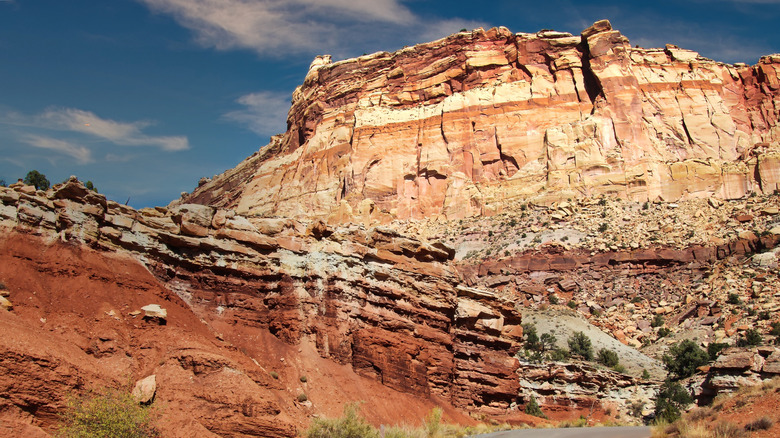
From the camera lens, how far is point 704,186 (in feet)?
210

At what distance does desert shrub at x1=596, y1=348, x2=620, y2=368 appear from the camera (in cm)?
4028

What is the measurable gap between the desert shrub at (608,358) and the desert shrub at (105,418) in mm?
32256

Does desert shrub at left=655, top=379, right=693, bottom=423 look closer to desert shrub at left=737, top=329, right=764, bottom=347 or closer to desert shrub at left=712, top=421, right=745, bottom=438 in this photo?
desert shrub at left=737, top=329, right=764, bottom=347

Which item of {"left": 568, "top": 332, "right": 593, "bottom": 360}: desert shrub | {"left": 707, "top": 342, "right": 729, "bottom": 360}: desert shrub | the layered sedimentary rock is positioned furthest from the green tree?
{"left": 707, "top": 342, "right": 729, "bottom": 360}: desert shrub

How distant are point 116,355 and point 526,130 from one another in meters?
64.9

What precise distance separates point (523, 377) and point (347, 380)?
13.5 metres

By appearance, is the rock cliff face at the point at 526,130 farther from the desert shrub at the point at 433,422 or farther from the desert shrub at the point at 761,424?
the desert shrub at the point at 761,424

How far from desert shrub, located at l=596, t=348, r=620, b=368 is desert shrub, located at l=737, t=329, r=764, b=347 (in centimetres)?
678

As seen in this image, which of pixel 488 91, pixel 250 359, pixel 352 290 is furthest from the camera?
pixel 488 91

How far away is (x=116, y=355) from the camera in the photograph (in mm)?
15188

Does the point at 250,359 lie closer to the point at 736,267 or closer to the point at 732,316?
the point at 732,316

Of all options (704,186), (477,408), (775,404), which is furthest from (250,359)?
(704,186)

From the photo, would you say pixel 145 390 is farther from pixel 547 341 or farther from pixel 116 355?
pixel 547 341

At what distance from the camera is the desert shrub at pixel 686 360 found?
3584 cm
